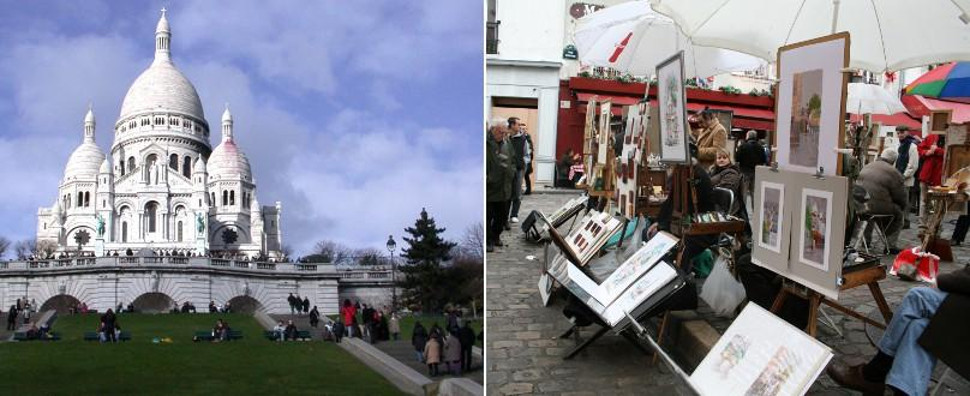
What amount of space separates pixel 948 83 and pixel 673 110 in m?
2.98

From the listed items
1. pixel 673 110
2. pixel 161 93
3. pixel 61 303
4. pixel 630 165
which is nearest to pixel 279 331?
pixel 61 303

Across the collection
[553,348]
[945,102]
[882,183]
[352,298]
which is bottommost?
[553,348]

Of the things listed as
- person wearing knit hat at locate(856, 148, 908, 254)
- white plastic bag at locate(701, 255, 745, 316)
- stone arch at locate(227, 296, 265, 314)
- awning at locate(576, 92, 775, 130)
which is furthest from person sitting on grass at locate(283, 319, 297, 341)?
awning at locate(576, 92, 775, 130)

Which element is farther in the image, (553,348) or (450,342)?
(553,348)

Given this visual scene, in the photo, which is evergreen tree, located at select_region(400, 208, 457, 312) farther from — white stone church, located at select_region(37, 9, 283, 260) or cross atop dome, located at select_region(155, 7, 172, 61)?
cross atop dome, located at select_region(155, 7, 172, 61)

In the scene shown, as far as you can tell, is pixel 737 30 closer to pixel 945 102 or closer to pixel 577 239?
pixel 577 239

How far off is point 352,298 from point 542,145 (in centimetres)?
1233

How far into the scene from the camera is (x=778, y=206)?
3652mm

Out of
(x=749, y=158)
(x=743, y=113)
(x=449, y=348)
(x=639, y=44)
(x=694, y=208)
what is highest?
(x=639, y=44)

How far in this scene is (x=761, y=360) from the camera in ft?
10.1

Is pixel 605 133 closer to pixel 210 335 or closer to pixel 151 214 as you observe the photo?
pixel 210 335

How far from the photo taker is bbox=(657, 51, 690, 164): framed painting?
4.73m

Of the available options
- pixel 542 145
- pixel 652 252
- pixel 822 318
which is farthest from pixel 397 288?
pixel 542 145

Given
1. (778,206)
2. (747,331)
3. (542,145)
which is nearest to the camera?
(747,331)
